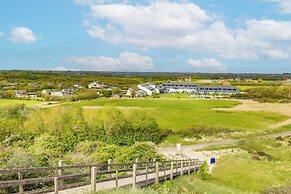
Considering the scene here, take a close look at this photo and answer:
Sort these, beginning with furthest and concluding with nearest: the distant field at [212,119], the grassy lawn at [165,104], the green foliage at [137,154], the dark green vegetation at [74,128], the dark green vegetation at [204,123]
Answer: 1. the grassy lawn at [165,104]
2. the distant field at [212,119]
3. the dark green vegetation at [204,123]
4. the dark green vegetation at [74,128]
5. the green foliage at [137,154]

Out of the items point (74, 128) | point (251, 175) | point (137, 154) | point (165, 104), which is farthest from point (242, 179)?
point (165, 104)

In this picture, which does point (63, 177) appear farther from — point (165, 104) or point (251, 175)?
point (165, 104)

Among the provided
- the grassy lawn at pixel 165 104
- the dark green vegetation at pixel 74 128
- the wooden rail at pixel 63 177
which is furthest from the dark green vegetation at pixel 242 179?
the grassy lawn at pixel 165 104

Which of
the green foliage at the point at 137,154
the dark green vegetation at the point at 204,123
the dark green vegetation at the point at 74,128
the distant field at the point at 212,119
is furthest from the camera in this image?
the distant field at the point at 212,119

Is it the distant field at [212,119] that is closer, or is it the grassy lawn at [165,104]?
the distant field at [212,119]

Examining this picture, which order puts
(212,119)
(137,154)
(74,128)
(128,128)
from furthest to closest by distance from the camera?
(212,119) < (128,128) < (74,128) < (137,154)

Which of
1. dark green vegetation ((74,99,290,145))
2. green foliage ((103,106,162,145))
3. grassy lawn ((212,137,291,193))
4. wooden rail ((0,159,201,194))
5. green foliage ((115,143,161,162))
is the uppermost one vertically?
wooden rail ((0,159,201,194))

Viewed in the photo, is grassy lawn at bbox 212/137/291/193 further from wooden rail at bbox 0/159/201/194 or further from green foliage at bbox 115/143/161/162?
green foliage at bbox 115/143/161/162

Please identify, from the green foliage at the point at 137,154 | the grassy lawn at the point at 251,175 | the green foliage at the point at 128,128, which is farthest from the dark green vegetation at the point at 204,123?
the green foliage at the point at 137,154

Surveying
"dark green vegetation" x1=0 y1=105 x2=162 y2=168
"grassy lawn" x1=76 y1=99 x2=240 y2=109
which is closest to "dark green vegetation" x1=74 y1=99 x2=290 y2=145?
"grassy lawn" x1=76 y1=99 x2=240 y2=109

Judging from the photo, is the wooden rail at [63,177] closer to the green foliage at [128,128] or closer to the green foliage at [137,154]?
the green foliage at [137,154]

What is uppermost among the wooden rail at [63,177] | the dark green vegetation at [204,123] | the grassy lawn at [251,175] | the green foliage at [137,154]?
the wooden rail at [63,177]

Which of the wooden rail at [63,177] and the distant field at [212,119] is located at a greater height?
the wooden rail at [63,177]

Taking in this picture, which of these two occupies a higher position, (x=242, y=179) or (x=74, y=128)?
(x=242, y=179)
